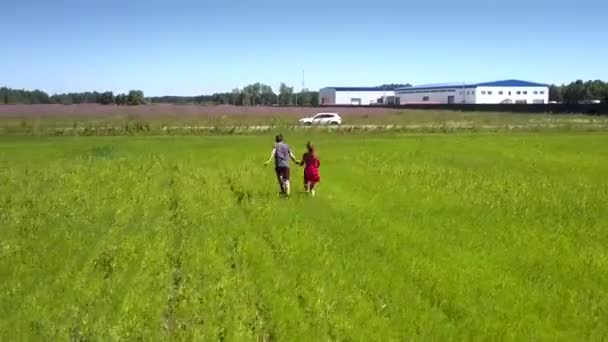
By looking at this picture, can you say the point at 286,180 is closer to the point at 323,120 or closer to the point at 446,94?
the point at 323,120

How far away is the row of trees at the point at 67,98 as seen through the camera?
128 metres

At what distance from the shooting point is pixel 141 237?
13.3 m

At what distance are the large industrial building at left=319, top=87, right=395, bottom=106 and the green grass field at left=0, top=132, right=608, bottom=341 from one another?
133 meters

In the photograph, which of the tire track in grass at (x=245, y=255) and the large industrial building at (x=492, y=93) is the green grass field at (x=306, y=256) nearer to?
the tire track in grass at (x=245, y=255)

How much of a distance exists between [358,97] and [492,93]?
3223cm

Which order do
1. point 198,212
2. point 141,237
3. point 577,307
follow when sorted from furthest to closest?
1. point 198,212
2. point 141,237
3. point 577,307

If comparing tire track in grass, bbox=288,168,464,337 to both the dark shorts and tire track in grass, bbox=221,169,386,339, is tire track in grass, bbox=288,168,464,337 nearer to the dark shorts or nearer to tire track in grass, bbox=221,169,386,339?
tire track in grass, bbox=221,169,386,339

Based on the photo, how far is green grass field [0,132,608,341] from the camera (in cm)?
830

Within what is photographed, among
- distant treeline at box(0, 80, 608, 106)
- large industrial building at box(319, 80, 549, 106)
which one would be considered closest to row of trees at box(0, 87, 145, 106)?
distant treeline at box(0, 80, 608, 106)

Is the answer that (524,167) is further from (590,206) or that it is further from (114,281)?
(114,281)

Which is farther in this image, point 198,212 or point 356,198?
point 356,198

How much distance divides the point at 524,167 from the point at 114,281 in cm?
1957

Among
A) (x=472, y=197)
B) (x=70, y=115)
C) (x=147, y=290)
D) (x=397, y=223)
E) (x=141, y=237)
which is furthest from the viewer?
(x=70, y=115)

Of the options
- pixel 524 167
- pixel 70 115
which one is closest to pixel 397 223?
pixel 524 167
